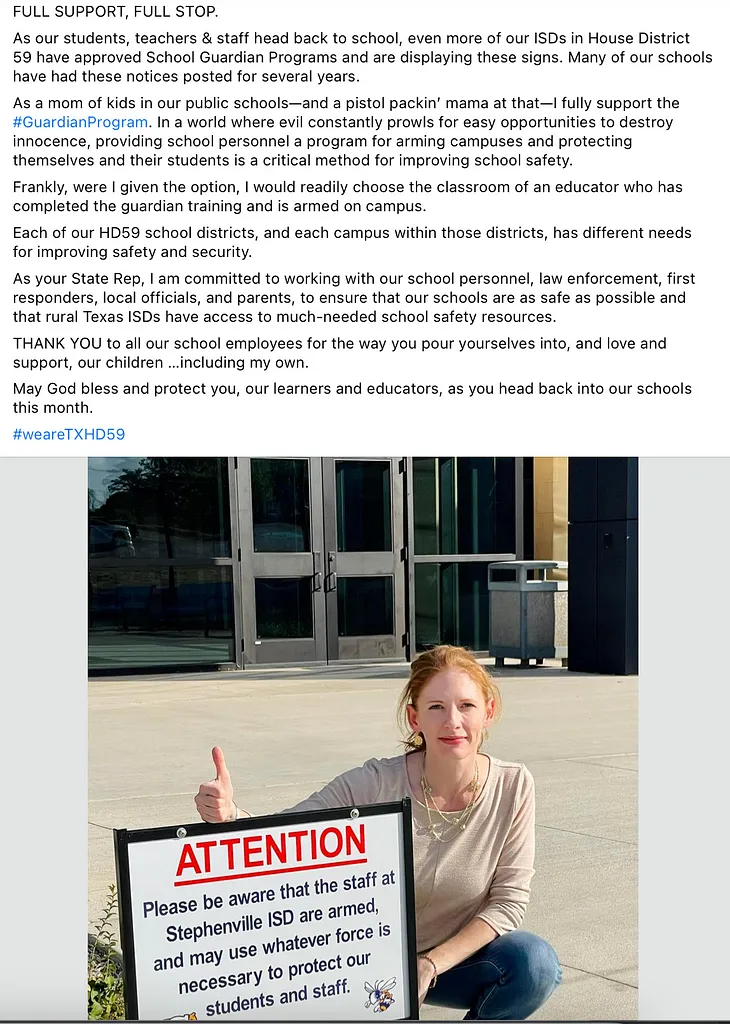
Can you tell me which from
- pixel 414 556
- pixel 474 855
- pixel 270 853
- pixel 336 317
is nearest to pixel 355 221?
pixel 336 317

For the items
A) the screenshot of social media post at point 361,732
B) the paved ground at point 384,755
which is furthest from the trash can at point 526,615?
the paved ground at point 384,755

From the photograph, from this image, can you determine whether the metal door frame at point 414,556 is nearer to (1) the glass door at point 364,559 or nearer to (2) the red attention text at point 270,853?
(1) the glass door at point 364,559

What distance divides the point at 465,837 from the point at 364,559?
39.0 feet

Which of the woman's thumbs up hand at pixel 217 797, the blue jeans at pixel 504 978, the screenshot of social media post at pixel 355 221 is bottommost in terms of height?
the blue jeans at pixel 504 978

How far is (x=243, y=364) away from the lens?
2787mm

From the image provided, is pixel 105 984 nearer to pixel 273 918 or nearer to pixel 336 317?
pixel 273 918

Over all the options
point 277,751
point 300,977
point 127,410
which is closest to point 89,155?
point 127,410

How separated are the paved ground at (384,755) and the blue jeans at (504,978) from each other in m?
0.30

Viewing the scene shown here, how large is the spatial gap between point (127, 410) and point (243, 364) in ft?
0.92

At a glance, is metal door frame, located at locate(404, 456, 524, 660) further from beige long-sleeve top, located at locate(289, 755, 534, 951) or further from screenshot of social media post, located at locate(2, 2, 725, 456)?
screenshot of social media post, located at locate(2, 2, 725, 456)

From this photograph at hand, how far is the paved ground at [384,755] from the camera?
456 cm

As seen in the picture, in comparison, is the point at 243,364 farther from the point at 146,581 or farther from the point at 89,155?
the point at 146,581

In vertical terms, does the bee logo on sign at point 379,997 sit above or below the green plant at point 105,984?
above

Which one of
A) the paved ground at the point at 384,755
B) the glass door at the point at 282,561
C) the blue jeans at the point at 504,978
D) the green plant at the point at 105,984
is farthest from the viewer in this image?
the glass door at the point at 282,561
